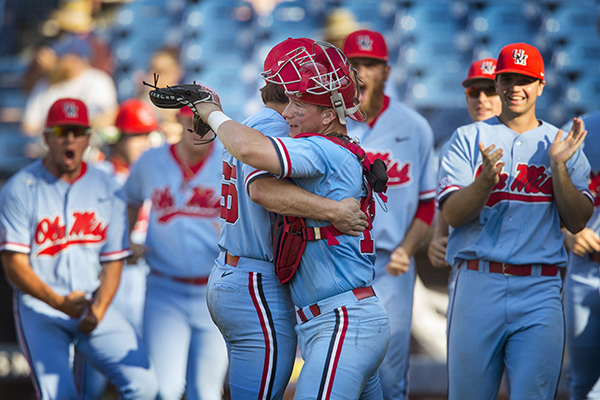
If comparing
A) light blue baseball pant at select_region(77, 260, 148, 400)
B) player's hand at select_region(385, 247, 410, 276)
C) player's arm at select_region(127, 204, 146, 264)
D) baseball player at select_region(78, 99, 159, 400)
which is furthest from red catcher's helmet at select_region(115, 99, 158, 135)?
player's hand at select_region(385, 247, 410, 276)

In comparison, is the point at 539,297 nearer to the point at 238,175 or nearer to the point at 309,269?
the point at 309,269

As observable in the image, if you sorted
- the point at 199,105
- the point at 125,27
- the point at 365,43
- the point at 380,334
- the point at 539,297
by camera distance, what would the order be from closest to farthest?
the point at 380,334
the point at 199,105
the point at 539,297
the point at 365,43
the point at 125,27

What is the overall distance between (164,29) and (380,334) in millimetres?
7490

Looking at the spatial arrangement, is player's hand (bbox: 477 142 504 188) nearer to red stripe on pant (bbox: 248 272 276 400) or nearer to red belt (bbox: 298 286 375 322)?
red belt (bbox: 298 286 375 322)

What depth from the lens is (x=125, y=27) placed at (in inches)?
354

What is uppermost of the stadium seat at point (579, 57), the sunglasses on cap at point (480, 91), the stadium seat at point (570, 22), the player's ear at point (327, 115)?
the stadium seat at point (570, 22)

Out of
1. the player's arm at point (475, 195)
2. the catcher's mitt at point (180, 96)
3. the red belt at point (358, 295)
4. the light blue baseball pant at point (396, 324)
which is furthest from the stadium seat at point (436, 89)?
the red belt at point (358, 295)

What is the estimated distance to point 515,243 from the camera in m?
3.02

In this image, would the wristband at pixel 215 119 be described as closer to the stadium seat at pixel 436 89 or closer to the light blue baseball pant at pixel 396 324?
the light blue baseball pant at pixel 396 324

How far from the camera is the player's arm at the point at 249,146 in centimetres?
218

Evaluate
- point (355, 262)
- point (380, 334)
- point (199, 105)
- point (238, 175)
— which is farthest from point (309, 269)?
point (199, 105)

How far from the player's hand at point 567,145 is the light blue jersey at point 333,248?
103 centimetres

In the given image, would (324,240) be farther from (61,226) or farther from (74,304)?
(61,226)

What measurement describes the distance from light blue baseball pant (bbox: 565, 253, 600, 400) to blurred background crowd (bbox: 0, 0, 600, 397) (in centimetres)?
357
